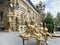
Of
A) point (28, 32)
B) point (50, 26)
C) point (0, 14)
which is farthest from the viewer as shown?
point (0, 14)

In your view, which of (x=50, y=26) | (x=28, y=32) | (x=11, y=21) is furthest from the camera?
(x=11, y=21)

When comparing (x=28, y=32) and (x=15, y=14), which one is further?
(x=15, y=14)

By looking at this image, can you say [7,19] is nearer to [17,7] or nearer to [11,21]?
[11,21]

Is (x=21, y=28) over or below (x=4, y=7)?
below

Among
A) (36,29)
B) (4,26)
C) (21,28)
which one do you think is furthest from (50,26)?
(36,29)

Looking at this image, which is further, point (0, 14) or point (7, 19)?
point (0, 14)

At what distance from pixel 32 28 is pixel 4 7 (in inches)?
909

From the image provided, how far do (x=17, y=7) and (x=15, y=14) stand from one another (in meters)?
1.57

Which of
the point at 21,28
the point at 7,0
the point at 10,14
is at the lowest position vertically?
the point at 21,28

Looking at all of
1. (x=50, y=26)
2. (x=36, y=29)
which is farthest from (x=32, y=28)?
(x=50, y=26)

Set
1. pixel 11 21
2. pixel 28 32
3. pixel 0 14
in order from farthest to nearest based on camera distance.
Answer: pixel 0 14 < pixel 11 21 < pixel 28 32

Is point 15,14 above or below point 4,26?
above

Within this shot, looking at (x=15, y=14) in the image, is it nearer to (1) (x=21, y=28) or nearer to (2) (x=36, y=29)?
(1) (x=21, y=28)

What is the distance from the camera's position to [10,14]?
32.1 meters
